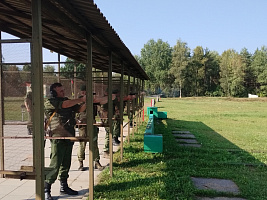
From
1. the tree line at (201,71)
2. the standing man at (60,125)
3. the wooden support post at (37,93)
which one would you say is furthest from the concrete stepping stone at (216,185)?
the tree line at (201,71)

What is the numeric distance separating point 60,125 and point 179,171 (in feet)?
9.40

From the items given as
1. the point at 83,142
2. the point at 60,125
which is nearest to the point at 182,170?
the point at 83,142

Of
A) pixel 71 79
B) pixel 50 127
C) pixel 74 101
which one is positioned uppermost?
pixel 71 79

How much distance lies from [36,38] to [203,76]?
Answer: 215 feet

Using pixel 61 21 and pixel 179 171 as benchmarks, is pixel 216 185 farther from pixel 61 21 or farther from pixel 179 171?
pixel 61 21

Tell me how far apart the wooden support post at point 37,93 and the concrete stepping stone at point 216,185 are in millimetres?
3311

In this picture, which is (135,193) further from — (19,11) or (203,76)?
(203,76)

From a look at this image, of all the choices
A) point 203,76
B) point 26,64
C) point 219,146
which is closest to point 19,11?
point 26,64

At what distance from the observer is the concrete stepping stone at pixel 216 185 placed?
4.74 metres

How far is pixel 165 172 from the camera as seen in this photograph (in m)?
5.58

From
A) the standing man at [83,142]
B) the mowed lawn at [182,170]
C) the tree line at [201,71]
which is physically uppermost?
the tree line at [201,71]

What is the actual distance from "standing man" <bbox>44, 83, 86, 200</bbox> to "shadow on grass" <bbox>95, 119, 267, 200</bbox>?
702mm

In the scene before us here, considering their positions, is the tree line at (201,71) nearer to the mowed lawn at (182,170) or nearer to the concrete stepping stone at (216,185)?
the mowed lawn at (182,170)

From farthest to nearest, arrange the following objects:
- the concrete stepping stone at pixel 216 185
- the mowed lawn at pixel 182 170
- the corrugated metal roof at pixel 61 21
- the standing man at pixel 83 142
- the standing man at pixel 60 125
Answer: the standing man at pixel 83 142
the concrete stepping stone at pixel 216 185
the mowed lawn at pixel 182 170
the standing man at pixel 60 125
the corrugated metal roof at pixel 61 21
